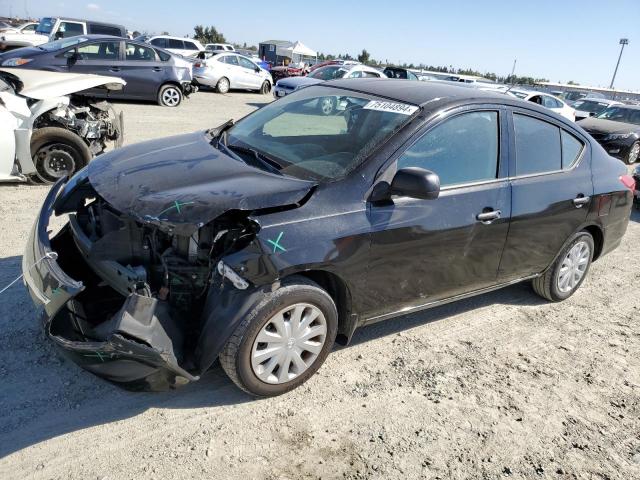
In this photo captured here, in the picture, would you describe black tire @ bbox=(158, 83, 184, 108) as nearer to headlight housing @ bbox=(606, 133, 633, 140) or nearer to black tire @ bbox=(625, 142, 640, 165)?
Answer: headlight housing @ bbox=(606, 133, 633, 140)

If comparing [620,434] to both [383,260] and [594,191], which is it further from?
[594,191]

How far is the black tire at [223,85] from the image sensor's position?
19234 millimetres

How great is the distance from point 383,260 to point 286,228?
0.72 meters

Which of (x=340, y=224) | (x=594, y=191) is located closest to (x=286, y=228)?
(x=340, y=224)

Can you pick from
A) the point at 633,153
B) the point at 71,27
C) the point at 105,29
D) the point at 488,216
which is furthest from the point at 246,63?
the point at 488,216

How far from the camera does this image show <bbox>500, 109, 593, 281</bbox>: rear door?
387 cm

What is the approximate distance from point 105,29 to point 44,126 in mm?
12229

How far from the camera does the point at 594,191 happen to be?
4.43 metres

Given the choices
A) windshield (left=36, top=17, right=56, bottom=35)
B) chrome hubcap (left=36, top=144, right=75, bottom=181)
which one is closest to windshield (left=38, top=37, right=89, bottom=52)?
chrome hubcap (left=36, top=144, right=75, bottom=181)

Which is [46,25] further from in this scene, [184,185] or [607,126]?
[184,185]

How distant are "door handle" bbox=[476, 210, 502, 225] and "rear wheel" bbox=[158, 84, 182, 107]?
11.9 meters

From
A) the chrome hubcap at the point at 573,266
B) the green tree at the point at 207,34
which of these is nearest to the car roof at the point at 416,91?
the chrome hubcap at the point at 573,266

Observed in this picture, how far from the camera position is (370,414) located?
3076 millimetres

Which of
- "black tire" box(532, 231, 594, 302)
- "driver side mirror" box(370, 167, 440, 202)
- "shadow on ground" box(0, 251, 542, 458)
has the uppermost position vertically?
"driver side mirror" box(370, 167, 440, 202)
